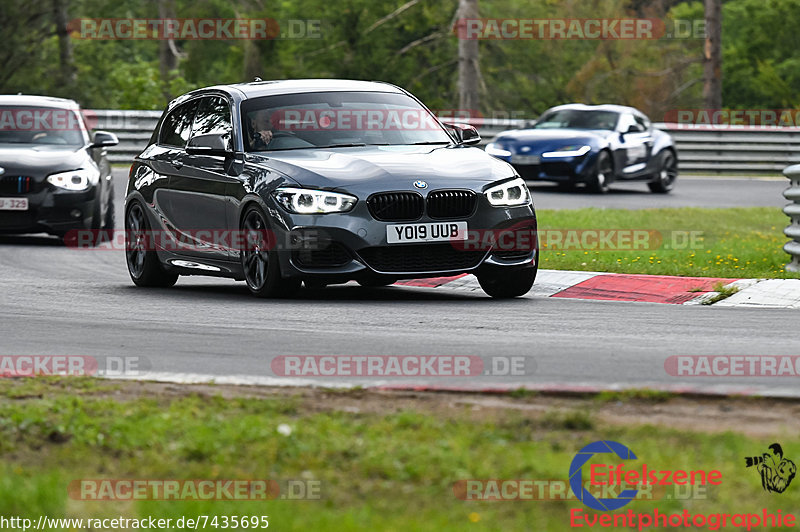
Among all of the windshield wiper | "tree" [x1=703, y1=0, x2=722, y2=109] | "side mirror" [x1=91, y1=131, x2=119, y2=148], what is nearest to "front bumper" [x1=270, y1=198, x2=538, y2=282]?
the windshield wiper

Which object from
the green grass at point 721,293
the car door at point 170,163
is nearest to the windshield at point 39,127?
the car door at point 170,163

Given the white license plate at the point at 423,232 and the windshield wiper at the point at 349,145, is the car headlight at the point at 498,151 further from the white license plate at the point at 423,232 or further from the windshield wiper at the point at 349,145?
the white license plate at the point at 423,232

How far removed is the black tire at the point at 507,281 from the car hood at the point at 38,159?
694cm

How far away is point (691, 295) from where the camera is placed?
37.8 feet

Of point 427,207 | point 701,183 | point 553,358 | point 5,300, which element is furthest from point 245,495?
point 701,183

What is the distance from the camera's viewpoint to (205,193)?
471 inches

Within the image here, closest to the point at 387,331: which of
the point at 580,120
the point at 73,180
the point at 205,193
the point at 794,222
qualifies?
the point at 205,193

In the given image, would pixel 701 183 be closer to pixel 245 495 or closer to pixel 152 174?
pixel 152 174

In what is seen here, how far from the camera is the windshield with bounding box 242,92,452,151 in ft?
38.2

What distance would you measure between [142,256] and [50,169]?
165 inches

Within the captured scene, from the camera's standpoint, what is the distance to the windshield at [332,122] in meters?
11.6

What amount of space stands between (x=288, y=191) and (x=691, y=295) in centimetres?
319

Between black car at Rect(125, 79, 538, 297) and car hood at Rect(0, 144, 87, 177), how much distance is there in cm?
413

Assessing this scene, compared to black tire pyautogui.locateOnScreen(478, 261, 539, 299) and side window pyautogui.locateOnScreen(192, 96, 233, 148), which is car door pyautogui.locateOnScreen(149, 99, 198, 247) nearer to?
side window pyautogui.locateOnScreen(192, 96, 233, 148)
